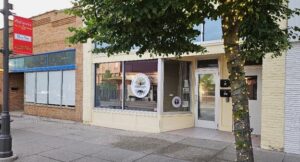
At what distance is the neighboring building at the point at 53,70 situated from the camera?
14.1m

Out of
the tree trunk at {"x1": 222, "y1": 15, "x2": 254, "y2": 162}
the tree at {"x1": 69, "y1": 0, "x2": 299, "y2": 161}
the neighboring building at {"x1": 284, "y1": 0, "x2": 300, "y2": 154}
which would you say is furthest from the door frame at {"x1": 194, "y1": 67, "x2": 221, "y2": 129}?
the tree trunk at {"x1": 222, "y1": 15, "x2": 254, "y2": 162}

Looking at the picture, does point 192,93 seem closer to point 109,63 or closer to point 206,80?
point 206,80

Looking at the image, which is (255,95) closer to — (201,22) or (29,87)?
(201,22)

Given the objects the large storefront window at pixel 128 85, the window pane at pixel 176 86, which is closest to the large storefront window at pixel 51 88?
the large storefront window at pixel 128 85

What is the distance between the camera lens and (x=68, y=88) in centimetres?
1470

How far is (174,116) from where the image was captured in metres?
11.1

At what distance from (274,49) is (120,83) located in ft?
25.1

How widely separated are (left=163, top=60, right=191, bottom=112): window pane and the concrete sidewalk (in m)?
1.21

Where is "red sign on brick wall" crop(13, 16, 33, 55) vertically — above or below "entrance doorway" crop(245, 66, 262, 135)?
above

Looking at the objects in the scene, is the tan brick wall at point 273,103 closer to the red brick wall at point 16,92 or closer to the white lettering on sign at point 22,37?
the white lettering on sign at point 22,37

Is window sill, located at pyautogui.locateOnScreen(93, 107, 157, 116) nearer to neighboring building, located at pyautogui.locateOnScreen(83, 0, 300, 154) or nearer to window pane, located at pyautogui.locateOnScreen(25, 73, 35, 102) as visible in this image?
neighboring building, located at pyautogui.locateOnScreen(83, 0, 300, 154)

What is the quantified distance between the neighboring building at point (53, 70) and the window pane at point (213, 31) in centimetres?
598

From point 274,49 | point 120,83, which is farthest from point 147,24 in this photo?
point 120,83

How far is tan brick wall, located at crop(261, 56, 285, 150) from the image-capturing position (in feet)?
26.6
